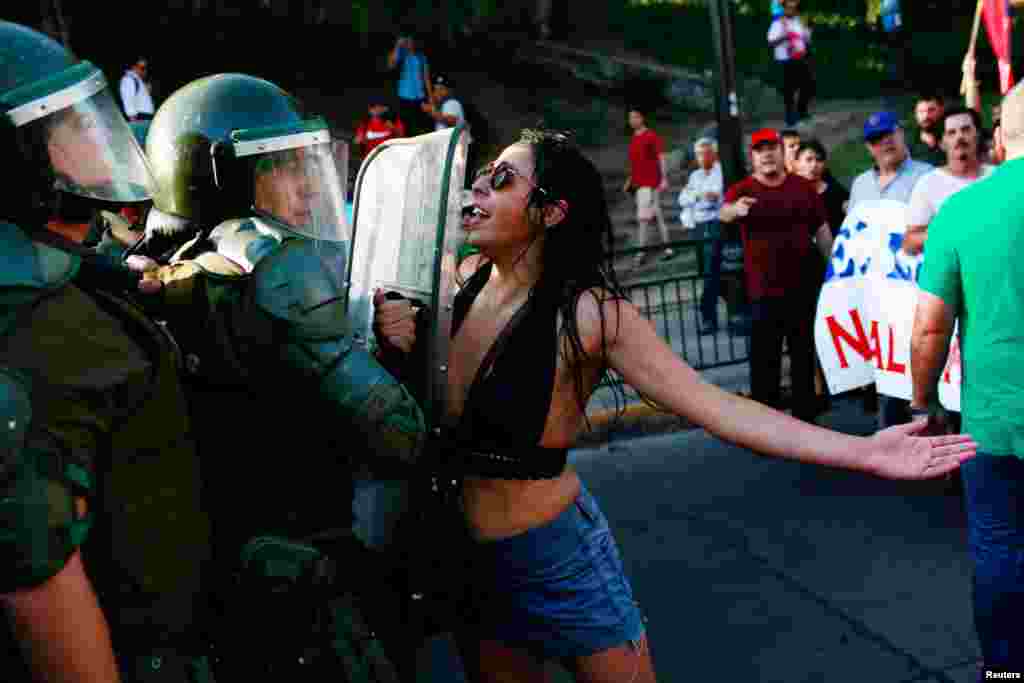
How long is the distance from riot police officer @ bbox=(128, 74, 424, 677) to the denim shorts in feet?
0.97

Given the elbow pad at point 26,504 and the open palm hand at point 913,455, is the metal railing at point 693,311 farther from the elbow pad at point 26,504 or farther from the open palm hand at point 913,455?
the elbow pad at point 26,504

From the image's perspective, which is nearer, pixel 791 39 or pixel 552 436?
pixel 552 436

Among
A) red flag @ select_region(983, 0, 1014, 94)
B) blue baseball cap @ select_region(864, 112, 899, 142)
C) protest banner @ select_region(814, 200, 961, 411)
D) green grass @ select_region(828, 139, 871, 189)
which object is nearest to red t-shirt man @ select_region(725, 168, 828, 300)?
protest banner @ select_region(814, 200, 961, 411)

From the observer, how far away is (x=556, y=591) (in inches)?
94.3

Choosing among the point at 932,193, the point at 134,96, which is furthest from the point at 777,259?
the point at 134,96

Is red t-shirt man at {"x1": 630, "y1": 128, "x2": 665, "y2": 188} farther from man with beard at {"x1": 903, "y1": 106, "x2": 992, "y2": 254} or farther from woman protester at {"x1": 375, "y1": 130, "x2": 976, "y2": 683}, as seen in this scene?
woman protester at {"x1": 375, "y1": 130, "x2": 976, "y2": 683}

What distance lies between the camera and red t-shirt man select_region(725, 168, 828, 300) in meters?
6.83

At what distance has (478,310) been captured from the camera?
264 centimetres

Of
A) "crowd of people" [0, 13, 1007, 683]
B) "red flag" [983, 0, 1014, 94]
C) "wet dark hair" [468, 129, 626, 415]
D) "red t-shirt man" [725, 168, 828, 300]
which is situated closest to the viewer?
"crowd of people" [0, 13, 1007, 683]

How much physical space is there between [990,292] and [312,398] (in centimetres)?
184

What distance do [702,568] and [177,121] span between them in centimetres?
304

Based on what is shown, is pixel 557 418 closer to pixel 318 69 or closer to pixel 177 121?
pixel 177 121

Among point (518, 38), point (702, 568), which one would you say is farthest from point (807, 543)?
point (518, 38)

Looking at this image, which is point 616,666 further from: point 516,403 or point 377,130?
point 377,130
